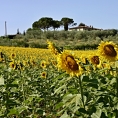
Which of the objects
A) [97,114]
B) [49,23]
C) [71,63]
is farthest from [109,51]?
[49,23]

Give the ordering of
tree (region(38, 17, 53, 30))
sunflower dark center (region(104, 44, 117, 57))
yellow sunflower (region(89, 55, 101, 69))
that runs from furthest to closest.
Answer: tree (region(38, 17, 53, 30)) → yellow sunflower (region(89, 55, 101, 69)) → sunflower dark center (region(104, 44, 117, 57))

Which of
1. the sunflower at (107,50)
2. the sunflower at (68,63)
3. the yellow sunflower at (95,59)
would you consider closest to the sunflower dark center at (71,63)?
the sunflower at (68,63)

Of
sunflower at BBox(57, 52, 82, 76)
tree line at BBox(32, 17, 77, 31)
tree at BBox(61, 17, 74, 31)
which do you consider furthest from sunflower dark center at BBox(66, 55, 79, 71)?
tree at BBox(61, 17, 74, 31)

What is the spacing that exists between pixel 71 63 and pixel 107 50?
0.39 metres

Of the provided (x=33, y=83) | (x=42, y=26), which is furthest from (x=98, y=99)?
(x=42, y=26)

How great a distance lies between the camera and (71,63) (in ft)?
8.39

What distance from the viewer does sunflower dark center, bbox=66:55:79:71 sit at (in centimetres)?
253

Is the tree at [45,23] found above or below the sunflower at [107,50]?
above

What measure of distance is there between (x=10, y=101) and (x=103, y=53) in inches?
34.1

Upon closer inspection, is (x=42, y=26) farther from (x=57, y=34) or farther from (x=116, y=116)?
(x=116, y=116)

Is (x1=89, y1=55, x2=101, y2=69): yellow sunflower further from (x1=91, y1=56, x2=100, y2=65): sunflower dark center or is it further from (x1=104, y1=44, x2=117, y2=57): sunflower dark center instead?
(x1=104, y1=44, x2=117, y2=57): sunflower dark center

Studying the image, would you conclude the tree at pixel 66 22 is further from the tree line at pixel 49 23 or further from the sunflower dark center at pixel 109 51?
the sunflower dark center at pixel 109 51

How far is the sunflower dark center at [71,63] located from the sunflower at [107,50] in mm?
330

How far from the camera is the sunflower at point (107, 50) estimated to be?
2.76m
